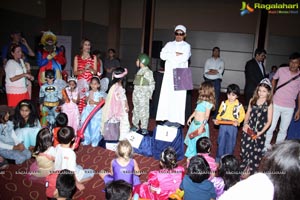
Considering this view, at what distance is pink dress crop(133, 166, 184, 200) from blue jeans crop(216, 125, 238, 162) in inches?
46.2

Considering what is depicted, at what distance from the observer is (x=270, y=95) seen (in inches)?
122

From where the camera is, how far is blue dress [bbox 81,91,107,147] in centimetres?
408

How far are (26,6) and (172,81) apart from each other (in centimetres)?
665

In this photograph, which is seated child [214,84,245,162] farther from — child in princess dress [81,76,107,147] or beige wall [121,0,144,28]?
beige wall [121,0,144,28]

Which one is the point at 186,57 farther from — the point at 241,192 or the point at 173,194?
the point at 241,192

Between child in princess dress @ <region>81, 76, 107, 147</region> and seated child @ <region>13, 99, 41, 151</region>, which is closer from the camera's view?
seated child @ <region>13, 99, 41, 151</region>

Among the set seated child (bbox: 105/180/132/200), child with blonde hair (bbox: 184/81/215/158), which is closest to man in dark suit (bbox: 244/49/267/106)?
child with blonde hair (bbox: 184/81/215/158)

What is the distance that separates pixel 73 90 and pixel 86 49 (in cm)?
73

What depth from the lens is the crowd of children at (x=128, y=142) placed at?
2349 millimetres

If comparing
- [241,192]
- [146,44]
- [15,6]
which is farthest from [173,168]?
[146,44]
